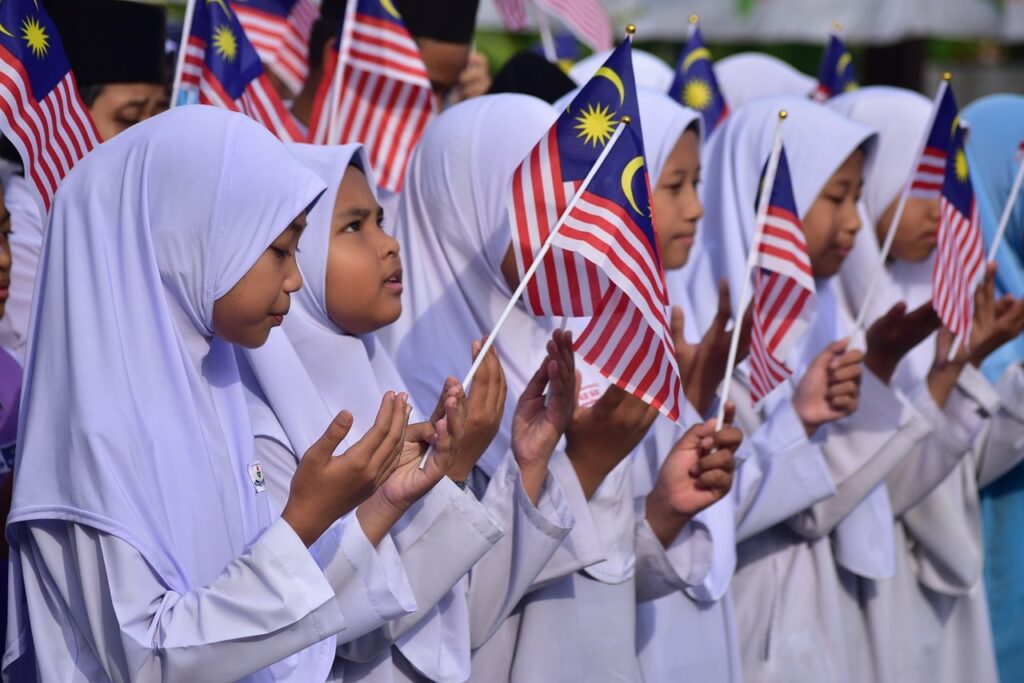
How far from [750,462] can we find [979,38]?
579 centimetres

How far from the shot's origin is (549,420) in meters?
3.24

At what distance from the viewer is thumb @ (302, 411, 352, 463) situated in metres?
2.47

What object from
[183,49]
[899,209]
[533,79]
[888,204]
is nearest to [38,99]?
[183,49]

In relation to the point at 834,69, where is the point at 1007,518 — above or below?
below

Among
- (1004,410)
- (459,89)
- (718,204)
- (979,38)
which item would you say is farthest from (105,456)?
(979,38)

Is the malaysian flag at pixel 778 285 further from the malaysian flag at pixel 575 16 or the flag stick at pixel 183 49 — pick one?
the malaysian flag at pixel 575 16

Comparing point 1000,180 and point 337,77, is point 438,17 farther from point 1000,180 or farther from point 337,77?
point 1000,180

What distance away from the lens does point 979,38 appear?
9.09 metres

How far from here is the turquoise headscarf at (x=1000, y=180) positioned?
18.6 ft

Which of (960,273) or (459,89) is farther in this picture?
(459,89)

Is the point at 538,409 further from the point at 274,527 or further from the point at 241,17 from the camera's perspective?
the point at 241,17

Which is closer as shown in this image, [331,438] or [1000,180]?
[331,438]

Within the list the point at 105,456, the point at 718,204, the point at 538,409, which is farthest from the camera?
the point at 718,204

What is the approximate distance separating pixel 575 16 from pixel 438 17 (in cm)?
77
